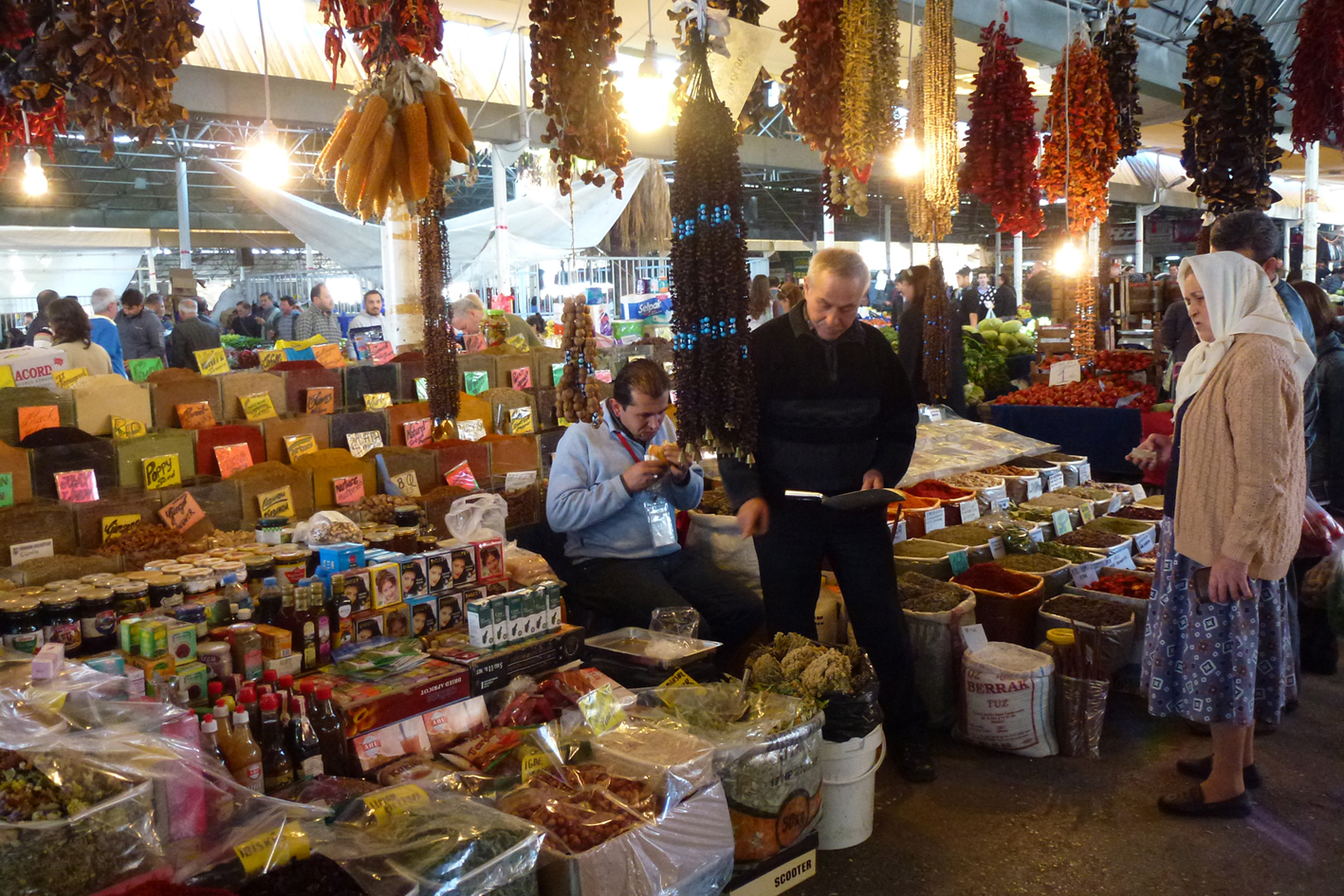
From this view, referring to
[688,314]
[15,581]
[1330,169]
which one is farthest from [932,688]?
[1330,169]

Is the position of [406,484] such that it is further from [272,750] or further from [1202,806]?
[1202,806]

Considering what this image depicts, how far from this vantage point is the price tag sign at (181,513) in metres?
3.24

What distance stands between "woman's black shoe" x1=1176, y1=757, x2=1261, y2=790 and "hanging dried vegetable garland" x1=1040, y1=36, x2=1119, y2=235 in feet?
11.1

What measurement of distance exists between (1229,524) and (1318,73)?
3793mm

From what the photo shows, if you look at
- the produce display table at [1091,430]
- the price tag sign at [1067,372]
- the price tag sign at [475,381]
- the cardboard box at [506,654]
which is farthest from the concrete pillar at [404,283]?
the price tag sign at [1067,372]

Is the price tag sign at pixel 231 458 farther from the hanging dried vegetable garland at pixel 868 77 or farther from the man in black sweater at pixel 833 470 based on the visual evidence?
the hanging dried vegetable garland at pixel 868 77

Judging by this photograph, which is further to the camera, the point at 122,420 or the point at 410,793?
the point at 122,420

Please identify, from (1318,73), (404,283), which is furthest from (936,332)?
(404,283)

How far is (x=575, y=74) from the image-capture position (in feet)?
9.70

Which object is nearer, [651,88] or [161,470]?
[161,470]

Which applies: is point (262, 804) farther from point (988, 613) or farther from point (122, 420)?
point (988, 613)

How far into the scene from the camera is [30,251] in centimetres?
1786

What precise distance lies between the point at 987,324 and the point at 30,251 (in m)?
17.0

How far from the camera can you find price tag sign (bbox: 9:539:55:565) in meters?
2.87
